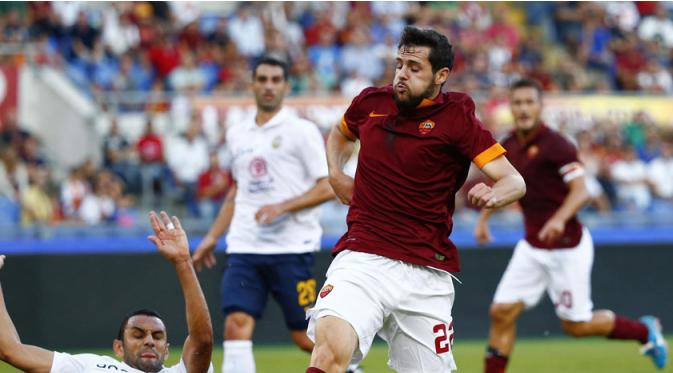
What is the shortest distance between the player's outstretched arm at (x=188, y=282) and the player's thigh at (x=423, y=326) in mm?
1041

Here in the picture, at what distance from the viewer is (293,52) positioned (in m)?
20.1

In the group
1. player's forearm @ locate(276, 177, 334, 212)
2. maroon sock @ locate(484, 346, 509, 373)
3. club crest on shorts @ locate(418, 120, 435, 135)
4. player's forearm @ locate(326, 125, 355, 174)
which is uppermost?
club crest on shorts @ locate(418, 120, 435, 135)

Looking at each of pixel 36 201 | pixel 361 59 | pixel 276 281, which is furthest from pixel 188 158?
pixel 276 281

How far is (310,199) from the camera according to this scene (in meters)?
8.70

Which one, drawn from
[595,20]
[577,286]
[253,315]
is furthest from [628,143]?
[253,315]

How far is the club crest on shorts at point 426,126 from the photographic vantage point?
21.3 ft

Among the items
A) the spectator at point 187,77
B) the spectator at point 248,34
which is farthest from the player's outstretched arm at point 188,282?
the spectator at point 248,34

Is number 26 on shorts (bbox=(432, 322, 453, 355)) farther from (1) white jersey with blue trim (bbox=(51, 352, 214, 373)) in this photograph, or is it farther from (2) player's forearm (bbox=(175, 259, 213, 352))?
(1) white jersey with blue trim (bbox=(51, 352, 214, 373))

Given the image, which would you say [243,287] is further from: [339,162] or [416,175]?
[416,175]

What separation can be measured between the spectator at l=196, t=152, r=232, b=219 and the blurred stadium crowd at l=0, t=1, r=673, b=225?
0.09 feet

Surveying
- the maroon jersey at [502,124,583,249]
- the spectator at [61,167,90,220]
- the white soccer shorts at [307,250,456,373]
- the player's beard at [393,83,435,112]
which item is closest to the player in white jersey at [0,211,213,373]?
the white soccer shorts at [307,250,456,373]

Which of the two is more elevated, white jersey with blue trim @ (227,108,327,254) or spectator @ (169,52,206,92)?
spectator @ (169,52,206,92)

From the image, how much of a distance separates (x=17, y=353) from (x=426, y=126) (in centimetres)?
251

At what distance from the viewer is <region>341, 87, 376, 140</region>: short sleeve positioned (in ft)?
22.5
